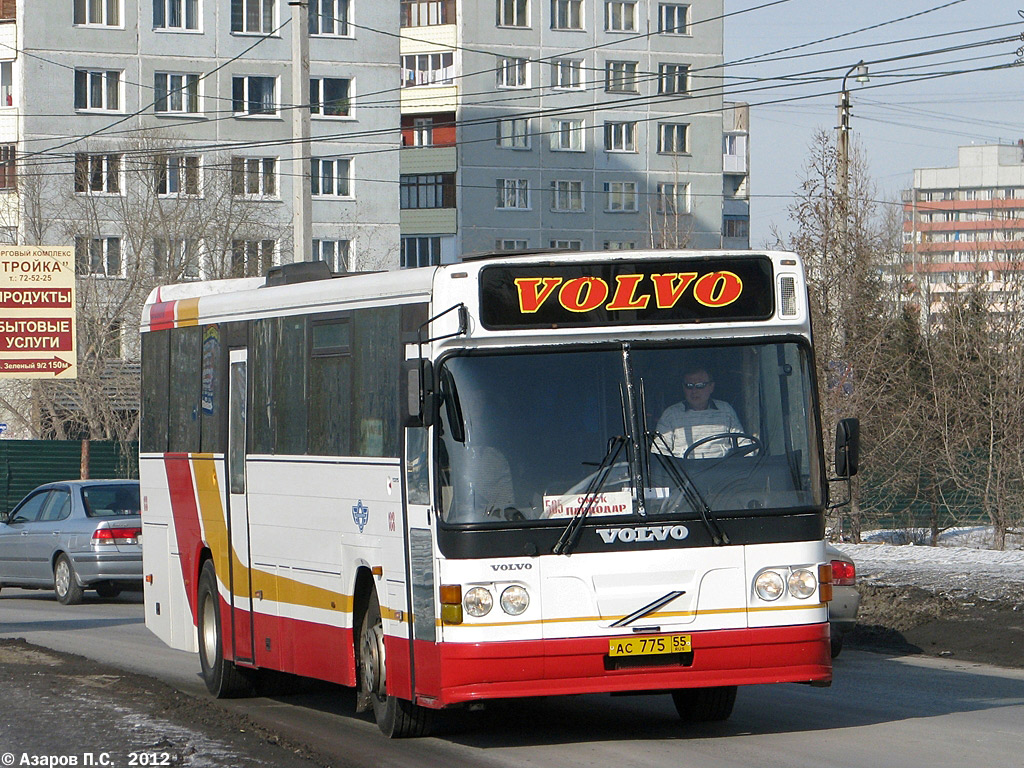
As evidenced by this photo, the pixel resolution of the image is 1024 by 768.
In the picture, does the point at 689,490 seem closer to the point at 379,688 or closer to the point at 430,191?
the point at 379,688

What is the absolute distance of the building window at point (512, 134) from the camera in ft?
278

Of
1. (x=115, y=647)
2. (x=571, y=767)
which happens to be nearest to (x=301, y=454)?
(x=571, y=767)

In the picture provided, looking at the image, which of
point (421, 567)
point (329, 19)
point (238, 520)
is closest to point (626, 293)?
point (421, 567)

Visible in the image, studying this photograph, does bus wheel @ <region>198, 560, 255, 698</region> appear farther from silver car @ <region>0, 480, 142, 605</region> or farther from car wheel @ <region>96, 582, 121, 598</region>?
car wheel @ <region>96, 582, 121, 598</region>

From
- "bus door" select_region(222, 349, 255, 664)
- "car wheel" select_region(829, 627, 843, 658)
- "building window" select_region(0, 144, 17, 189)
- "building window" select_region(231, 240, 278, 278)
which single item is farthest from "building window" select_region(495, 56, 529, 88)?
"bus door" select_region(222, 349, 255, 664)

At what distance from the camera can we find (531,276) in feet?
31.5

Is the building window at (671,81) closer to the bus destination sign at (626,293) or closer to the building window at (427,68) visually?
the building window at (427,68)

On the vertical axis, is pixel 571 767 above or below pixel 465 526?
below

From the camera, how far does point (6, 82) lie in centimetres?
7025

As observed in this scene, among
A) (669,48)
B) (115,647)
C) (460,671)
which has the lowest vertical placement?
(115,647)

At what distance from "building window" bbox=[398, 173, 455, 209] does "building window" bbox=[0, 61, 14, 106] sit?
2078 cm

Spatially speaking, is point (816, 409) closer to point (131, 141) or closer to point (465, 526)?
point (465, 526)

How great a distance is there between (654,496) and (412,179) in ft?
250

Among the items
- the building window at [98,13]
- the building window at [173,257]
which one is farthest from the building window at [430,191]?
the building window at [173,257]
